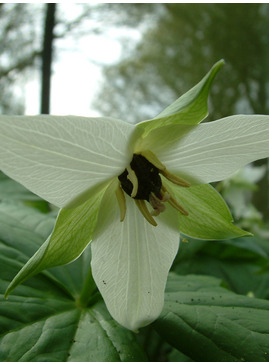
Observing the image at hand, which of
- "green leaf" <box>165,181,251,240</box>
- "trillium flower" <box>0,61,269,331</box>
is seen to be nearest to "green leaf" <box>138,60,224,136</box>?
"trillium flower" <box>0,61,269,331</box>

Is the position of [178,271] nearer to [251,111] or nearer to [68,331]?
[68,331]

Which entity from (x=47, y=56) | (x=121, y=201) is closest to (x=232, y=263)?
(x=121, y=201)

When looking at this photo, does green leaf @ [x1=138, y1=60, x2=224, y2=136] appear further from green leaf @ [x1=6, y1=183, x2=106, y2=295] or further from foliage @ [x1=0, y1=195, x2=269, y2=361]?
foliage @ [x1=0, y1=195, x2=269, y2=361]

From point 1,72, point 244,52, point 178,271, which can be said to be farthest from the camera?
point 244,52

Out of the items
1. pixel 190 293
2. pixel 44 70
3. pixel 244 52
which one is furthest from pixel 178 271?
pixel 244 52

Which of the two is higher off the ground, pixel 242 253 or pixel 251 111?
pixel 242 253
